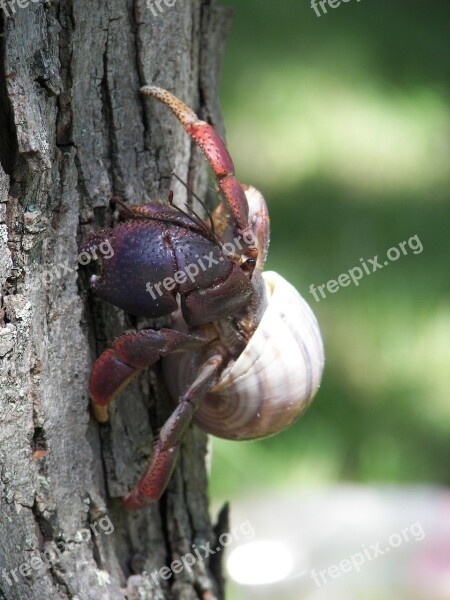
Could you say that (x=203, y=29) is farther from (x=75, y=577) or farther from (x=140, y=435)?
(x=75, y=577)

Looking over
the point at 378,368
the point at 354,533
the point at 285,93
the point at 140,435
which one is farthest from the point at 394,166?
the point at 140,435

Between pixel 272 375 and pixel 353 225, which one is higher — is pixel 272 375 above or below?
above

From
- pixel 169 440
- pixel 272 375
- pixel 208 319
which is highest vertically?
pixel 208 319

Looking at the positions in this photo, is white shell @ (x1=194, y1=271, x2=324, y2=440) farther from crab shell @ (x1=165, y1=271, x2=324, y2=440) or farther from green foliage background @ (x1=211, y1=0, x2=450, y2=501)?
green foliage background @ (x1=211, y1=0, x2=450, y2=501)

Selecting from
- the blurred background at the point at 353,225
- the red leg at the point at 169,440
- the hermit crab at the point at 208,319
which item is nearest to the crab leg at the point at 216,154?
the hermit crab at the point at 208,319

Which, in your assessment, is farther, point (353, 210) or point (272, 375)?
point (353, 210)

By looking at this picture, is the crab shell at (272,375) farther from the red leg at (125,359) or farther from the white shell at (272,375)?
the red leg at (125,359)

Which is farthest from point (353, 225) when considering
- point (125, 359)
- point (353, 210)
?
point (125, 359)

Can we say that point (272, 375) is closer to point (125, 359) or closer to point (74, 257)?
point (125, 359)
